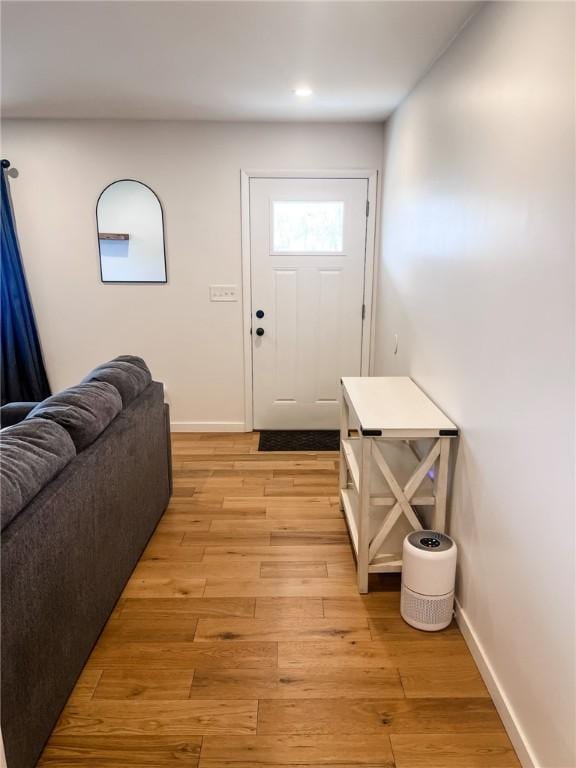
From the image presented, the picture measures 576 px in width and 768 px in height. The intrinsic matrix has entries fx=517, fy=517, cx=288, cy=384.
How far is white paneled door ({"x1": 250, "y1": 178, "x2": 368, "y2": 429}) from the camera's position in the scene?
3.96 meters

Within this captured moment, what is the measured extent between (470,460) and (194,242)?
9.26ft

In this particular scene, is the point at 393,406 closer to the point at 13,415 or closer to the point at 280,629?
the point at 280,629

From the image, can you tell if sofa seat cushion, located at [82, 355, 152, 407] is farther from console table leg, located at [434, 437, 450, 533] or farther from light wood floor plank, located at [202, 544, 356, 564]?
console table leg, located at [434, 437, 450, 533]

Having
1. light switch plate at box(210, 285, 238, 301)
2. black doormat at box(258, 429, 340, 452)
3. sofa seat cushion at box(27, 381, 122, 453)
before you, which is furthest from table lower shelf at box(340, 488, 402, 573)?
light switch plate at box(210, 285, 238, 301)

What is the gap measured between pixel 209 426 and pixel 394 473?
219cm

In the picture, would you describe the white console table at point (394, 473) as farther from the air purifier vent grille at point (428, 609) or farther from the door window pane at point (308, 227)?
the door window pane at point (308, 227)

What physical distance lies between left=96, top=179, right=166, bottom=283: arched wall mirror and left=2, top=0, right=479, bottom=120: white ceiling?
1.90 ft

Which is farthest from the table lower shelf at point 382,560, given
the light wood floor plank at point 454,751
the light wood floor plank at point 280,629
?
the light wood floor plank at point 454,751

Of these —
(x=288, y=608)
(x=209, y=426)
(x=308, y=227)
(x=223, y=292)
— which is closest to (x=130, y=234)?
(x=223, y=292)

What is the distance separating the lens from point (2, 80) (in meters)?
2.84

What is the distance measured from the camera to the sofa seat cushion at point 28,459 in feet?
4.68

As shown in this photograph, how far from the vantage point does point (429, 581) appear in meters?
2.00

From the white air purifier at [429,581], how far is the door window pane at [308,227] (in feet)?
8.55

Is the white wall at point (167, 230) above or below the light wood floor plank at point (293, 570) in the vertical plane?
above
